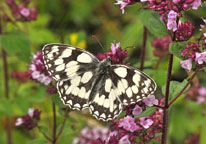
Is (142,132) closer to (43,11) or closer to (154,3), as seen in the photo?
(154,3)

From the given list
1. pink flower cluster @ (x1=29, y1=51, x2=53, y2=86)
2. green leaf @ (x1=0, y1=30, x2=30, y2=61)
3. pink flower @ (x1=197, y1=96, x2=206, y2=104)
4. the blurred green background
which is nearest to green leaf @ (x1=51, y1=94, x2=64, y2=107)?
the blurred green background

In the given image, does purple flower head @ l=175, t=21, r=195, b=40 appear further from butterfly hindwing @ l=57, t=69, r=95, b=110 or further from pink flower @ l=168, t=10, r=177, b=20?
butterfly hindwing @ l=57, t=69, r=95, b=110

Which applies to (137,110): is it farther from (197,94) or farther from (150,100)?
(197,94)

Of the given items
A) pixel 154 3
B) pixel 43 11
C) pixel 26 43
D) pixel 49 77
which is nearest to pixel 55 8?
pixel 43 11

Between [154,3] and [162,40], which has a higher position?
[154,3]

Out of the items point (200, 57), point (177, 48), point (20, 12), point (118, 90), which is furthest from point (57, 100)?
point (20, 12)

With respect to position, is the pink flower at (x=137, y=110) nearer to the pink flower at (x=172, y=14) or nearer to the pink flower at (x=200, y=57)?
the pink flower at (x=200, y=57)

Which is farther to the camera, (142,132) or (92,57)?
(92,57)
